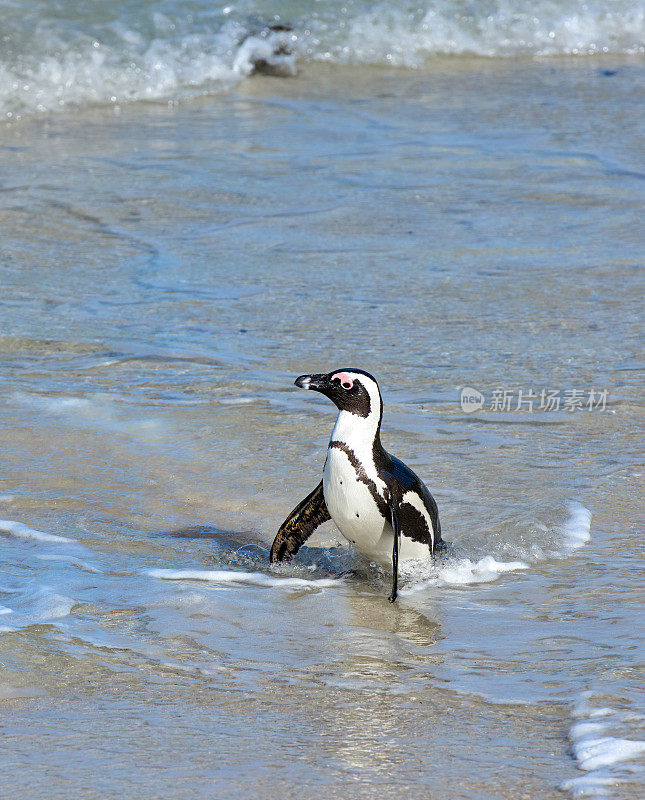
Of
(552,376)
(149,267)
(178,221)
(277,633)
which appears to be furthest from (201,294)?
(277,633)

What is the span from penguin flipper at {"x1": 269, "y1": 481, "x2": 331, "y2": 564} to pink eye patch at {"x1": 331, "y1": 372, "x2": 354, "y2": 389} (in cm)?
35

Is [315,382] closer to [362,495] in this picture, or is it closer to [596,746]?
[362,495]

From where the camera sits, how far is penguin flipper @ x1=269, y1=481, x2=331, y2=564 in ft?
12.8

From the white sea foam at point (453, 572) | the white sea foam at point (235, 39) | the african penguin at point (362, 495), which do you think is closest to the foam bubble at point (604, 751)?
the white sea foam at point (453, 572)

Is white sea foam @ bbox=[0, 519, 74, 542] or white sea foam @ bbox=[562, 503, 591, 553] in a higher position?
white sea foam @ bbox=[562, 503, 591, 553]

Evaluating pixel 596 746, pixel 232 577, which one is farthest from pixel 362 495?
pixel 596 746

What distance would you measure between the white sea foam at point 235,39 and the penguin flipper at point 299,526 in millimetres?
8228

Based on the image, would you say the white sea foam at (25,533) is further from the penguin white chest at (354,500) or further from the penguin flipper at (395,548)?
the penguin flipper at (395,548)

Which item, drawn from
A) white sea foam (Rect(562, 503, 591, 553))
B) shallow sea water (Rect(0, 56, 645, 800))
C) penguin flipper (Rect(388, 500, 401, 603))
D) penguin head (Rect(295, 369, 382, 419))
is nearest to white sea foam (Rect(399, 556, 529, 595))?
shallow sea water (Rect(0, 56, 645, 800))

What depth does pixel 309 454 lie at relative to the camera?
4.88m

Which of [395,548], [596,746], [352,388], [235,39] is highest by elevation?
[235,39]

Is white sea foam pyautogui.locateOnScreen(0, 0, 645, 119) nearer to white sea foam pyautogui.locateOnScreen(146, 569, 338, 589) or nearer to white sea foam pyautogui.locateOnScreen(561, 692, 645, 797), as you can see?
white sea foam pyautogui.locateOnScreen(146, 569, 338, 589)

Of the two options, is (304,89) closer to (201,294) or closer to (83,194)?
(83,194)

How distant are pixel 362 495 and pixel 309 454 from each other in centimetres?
105
